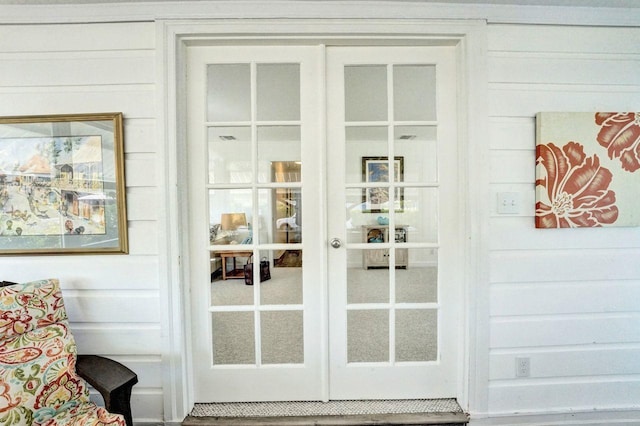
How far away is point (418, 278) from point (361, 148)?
80cm

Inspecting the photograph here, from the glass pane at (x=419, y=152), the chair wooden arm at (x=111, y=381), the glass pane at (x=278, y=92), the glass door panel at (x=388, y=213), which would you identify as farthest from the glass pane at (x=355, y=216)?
the chair wooden arm at (x=111, y=381)

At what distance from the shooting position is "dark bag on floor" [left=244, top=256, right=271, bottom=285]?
169cm

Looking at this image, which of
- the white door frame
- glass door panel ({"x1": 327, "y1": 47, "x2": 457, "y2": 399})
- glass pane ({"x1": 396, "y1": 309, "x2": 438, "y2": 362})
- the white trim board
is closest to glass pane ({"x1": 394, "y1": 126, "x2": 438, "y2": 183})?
glass door panel ({"x1": 327, "y1": 47, "x2": 457, "y2": 399})

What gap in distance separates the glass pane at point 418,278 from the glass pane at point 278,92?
1.00 metres

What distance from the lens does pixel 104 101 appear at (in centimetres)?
156

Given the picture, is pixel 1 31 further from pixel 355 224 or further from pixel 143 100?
pixel 355 224

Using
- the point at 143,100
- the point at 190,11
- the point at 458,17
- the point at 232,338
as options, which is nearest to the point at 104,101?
the point at 143,100

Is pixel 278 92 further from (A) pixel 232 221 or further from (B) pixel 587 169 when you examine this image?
(B) pixel 587 169

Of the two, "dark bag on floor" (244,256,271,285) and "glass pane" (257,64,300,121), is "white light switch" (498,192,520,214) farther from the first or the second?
"dark bag on floor" (244,256,271,285)

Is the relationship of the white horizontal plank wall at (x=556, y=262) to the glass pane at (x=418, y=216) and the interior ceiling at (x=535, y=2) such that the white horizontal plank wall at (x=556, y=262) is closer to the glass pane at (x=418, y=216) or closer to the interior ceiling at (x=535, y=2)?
the interior ceiling at (x=535, y=2)

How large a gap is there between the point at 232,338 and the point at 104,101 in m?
1.45

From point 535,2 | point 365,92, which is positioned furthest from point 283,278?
point 535,2

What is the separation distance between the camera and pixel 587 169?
156 centimetres

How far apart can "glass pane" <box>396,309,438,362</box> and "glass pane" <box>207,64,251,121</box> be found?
56.6 inches
